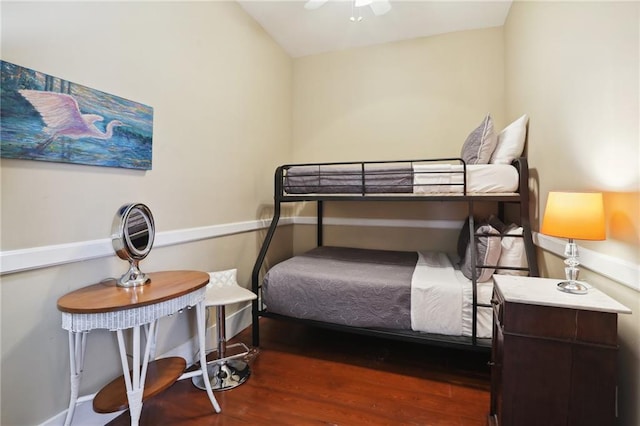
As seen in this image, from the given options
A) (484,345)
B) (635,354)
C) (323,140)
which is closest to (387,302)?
(484,345)

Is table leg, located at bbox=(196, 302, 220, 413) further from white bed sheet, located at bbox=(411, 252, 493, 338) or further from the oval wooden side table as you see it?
white bed sheet, located at bbox=(411, 252, 493, 338)

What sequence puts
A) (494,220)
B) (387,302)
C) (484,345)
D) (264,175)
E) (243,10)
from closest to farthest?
1. (484,345)
2. (387,302)
3. (494,220)
4. (243,10)
5. (264,175)

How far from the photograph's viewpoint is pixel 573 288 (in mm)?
1177

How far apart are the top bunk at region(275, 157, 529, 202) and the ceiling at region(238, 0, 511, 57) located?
146 centimetres

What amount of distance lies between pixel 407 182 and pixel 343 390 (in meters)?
1.47

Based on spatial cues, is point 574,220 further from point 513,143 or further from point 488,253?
point 513,143

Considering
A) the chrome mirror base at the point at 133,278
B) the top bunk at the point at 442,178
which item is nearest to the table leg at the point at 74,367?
the chrome mirror base at the point at 133,278

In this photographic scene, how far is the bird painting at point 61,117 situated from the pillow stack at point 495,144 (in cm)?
245

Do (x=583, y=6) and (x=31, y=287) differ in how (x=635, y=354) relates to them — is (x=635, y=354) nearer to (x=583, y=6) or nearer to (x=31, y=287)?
(x=583, y=6)

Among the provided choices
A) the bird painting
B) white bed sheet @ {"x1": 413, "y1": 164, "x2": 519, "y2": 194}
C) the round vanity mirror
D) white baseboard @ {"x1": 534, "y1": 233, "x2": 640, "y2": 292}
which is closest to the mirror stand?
the round vanity mirror

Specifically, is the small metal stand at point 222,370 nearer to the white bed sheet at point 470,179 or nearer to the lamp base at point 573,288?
the white bed sheet at point 470,179

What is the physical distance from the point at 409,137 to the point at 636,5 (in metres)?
2.17

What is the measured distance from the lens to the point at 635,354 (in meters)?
1.07

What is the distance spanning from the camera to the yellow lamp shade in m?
1.11
